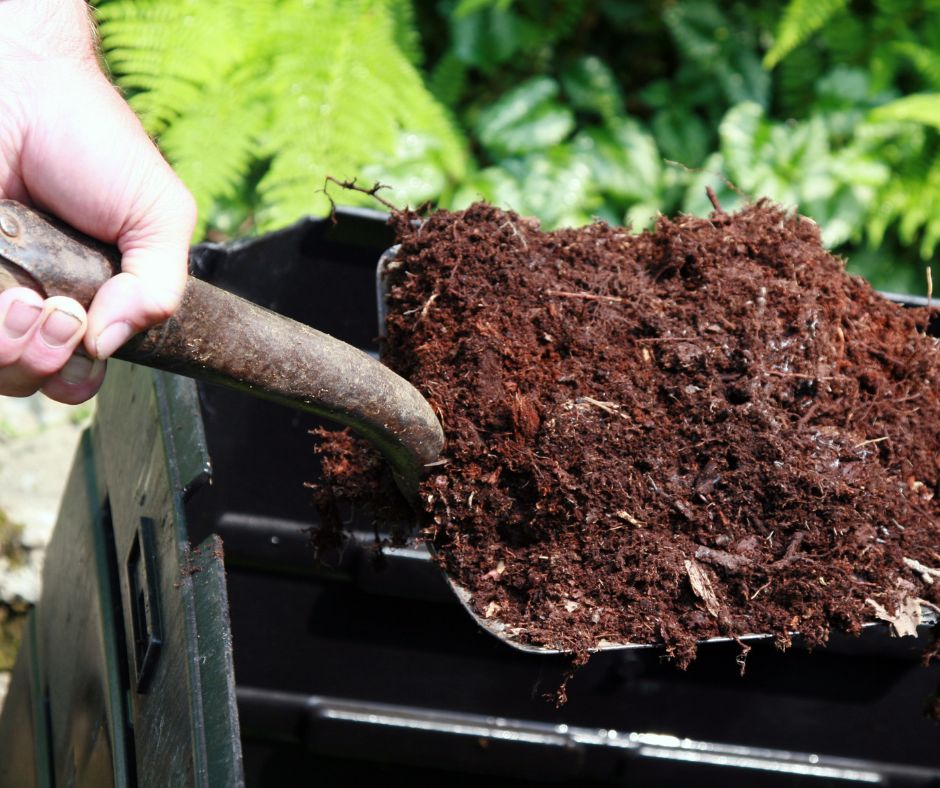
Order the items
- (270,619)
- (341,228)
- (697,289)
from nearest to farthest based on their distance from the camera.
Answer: (697,289) → (341,228) → (270,619)

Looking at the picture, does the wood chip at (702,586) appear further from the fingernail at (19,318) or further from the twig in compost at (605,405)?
the fingernail at (19,318)

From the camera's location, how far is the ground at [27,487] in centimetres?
215

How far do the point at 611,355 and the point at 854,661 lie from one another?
3.09 ft

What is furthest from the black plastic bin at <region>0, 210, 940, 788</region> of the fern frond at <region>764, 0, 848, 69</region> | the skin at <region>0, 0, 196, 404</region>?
the fern frond at <region>764, 0, 848, 69</region>

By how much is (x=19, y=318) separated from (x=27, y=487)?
186cm

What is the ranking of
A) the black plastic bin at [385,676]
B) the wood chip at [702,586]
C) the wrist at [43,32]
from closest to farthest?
the wrist at [43,32]
the wood chip at [702,586]
the black plastic bin at [385,676]

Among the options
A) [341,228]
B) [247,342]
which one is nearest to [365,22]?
[341,228]

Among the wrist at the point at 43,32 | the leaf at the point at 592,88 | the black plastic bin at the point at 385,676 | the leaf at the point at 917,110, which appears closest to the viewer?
the wrist at the point at 43,32

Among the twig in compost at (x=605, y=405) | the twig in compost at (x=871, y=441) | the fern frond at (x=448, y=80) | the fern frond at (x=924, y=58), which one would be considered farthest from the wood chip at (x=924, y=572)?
the fern frond at (x=448, y=80)

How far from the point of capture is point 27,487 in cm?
235

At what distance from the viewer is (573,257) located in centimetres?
118

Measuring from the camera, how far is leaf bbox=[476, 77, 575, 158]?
7.54 ft

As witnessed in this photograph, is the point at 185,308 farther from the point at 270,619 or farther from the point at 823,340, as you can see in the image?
the point at 270,619

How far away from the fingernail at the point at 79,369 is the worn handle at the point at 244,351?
46mm
